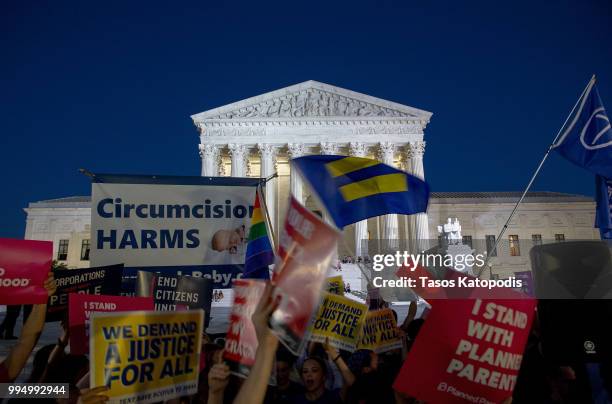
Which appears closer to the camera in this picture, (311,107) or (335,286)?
(335,286)

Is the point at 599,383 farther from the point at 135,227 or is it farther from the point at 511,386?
the point at 135,227

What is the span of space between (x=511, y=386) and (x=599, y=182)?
5206 mm

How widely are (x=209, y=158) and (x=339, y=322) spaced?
31.9m

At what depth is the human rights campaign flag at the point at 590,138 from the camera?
17.7 feet

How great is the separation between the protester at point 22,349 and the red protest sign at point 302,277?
6.82 ft

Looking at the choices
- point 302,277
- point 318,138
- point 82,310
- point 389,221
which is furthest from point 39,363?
point 318,138

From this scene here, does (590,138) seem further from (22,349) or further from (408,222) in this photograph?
(408,222)

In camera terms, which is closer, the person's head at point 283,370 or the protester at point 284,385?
the protester at point 284,385

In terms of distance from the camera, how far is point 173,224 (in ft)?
17.5

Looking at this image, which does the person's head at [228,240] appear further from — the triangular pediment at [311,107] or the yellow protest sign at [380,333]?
the triangular pediment at [311,107]

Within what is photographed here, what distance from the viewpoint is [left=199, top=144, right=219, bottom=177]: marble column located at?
111ft

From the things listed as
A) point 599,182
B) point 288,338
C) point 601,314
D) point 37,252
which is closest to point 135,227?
point 37,252

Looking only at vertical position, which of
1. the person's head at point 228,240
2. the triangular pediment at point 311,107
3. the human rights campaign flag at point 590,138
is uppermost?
the triangular pediment at point 311,107

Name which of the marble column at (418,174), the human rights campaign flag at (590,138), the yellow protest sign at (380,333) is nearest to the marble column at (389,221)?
the marble column at (418,174)
